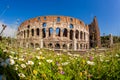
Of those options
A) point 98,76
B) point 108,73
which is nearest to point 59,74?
point 98,76

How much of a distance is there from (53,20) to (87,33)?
11276 millimetres

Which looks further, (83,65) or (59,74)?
(83,65)

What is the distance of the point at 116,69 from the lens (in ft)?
9.62

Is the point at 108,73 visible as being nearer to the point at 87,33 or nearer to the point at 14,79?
the point at 14,79

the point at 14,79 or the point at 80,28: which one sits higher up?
the point at 80,28

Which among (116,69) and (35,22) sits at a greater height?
(35,22)

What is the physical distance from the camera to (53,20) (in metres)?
42.7

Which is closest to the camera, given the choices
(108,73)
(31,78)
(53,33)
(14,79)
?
(14,79)

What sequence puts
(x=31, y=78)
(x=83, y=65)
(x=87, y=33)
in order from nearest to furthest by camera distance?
(x=31, y=78) → (x=83, y=65) → (x=87, y=33)

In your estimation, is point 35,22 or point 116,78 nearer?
point 116,78

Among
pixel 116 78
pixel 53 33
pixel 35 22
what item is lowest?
pixel 116 78

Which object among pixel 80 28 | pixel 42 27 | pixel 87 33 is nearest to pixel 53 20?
pixel 42 27

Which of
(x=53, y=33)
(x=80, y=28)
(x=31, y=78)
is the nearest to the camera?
(x=31, y=78)

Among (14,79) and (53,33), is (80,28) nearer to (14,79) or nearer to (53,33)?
(53,33)
